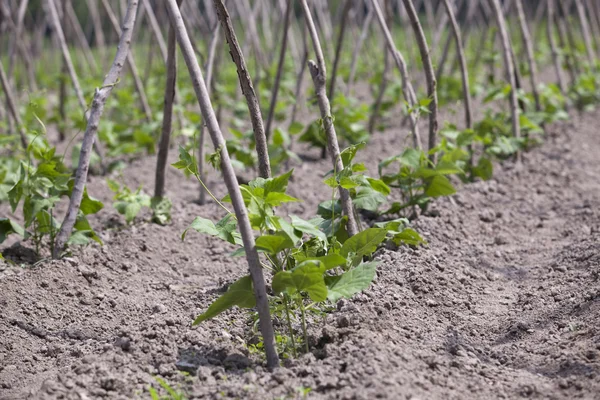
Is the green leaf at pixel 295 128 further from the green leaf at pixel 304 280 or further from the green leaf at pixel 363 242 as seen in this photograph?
the green leaf at pixel 304 280

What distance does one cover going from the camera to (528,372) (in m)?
2.21

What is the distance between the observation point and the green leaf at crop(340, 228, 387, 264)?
2381 millimetres

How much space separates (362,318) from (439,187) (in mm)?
1153

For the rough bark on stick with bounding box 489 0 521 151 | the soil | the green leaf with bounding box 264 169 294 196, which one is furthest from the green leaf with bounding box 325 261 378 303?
the rough bark on stick with bounding box 489 0 521 151

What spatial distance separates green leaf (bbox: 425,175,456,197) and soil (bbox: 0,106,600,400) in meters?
0.17

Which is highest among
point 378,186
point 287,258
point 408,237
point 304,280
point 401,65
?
point 401,65

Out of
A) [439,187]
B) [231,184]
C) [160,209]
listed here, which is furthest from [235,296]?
[160,209]

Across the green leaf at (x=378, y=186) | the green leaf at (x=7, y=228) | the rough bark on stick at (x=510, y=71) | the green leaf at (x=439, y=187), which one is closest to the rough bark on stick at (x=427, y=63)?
the green leaf at (x=439, y=187)

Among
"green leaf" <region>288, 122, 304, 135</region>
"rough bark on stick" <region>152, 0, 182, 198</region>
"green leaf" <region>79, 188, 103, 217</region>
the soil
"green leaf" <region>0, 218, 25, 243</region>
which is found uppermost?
"green leaf" <region>288, 122, 304, 135</region>

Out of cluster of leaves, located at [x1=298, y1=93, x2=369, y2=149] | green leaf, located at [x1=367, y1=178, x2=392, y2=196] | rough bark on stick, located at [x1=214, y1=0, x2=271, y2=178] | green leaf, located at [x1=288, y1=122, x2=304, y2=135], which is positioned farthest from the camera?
cluster of leaves, located at [x1=298, y1=93, x2=369, y2=149]

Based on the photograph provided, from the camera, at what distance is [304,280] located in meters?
2.08

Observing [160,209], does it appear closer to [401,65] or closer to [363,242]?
[401,65]

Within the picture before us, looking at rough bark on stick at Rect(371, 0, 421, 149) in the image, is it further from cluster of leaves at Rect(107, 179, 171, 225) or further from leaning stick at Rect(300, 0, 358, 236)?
cluster of leaves at Rect(107, 179, 171, 225)

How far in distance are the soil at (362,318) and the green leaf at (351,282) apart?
161 millimetres
